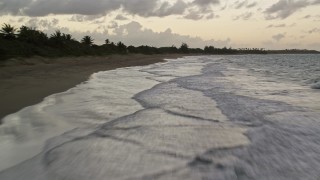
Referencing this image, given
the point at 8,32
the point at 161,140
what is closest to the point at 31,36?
the point at 8,32

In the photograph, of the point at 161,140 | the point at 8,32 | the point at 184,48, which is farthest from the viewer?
the point at 184,48

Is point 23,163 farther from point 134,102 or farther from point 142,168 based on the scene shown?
point 134,102

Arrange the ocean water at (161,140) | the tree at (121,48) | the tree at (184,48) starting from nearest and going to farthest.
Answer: the ocean water at (161,140)
the tree at (121,48)
the tree at (184,48)

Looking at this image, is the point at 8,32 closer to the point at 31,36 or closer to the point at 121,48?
the point at 31,36

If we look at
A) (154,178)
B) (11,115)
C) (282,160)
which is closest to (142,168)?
(154,178)

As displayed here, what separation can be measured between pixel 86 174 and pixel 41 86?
29.7ft

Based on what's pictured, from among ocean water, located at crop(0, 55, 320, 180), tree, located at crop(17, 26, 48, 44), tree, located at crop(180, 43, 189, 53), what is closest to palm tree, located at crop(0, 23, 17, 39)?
tree, located at crop(17, 26, 48, 44)

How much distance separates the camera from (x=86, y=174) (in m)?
4.21

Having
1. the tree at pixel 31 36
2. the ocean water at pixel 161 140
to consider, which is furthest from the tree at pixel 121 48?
the ocean water at pixel 161 140

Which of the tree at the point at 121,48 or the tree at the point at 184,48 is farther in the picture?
the tree at the point at 184,48

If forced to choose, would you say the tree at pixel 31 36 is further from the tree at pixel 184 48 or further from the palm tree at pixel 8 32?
the tree at pixel 184 48

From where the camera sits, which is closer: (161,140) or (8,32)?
(161,140)

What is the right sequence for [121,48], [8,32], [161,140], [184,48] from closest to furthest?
[161,140] → [8,32] → [121,48] → [184,48]

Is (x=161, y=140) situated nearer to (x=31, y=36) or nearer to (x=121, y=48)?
(x=31, y=36)
